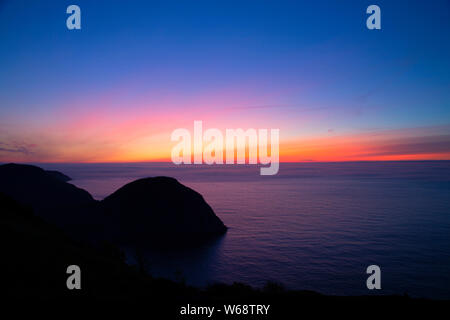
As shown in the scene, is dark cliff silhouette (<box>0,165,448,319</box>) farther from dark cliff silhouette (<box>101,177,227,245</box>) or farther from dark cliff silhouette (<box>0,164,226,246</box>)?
dark cliff silhouette (<box>101,177,227,245</box>)

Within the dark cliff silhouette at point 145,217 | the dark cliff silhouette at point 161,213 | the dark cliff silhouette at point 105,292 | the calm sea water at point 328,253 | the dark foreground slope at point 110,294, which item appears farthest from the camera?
the dark cliff silhouette at point 161,213

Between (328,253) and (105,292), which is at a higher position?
(105,292)

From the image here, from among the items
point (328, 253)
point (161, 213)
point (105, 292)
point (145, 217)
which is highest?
point (105, 292)

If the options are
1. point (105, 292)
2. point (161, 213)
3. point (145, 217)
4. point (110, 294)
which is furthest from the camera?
point (145, 217)

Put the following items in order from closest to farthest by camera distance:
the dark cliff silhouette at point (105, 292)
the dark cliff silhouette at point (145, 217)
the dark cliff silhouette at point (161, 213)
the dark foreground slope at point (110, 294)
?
the dark foreground slope at point (110, 294) → the dark cliff silhouette at point (105, 292) → the dark cliff silhouette at point (145, 217) → the dark cliff silhouette at point (161, 213)

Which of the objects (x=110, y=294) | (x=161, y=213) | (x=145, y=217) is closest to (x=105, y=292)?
(x=110, y=294)

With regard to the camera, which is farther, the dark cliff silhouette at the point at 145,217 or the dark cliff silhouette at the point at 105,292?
the dark cliff silhouette at the point at 145,217

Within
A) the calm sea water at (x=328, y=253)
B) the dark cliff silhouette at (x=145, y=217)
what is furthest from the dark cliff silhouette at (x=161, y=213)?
the calm sea water at (x=328, y=253)

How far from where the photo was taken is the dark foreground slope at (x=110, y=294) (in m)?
11.7

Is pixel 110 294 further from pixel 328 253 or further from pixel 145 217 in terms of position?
pixel 145 217

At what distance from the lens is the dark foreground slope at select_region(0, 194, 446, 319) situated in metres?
11.7

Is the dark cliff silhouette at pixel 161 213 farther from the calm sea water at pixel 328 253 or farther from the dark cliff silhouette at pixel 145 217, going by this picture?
the calm sea water at pixel 328 253

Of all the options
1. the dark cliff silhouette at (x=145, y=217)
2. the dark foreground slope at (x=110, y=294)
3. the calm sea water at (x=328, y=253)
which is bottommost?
the calm sea water at (x=328, y=253)

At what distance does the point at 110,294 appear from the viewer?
15273 millimetres
